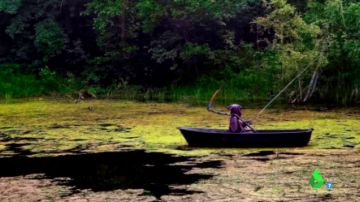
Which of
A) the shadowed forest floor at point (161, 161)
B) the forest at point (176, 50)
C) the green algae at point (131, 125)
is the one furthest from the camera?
the forest at point (176, 50)

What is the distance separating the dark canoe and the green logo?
88.7 inches

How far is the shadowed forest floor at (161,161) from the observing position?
29.1 feet

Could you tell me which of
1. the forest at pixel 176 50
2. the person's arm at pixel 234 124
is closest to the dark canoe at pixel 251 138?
the person's arm at pixel 234 124

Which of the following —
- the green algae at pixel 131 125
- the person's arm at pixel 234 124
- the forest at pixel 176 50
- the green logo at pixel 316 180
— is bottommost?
the green logo at pixel 316 180

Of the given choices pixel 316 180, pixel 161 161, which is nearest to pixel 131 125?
pixel 161 161

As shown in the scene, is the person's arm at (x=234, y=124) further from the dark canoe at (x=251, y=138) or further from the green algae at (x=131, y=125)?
the green algae at (x=131, y=125)

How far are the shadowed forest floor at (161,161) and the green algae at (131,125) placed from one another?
23 millimetres

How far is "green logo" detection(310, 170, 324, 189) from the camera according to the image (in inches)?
355

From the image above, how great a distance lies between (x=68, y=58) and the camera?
27.8m

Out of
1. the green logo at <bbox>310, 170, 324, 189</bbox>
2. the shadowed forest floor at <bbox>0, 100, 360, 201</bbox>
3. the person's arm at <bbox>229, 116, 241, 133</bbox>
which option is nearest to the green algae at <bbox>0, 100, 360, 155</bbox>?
the shadowed forest floor at <bbox>0, 100, 360, 201</bbox>

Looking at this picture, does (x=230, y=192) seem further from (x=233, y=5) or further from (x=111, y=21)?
(x=111, y=21)

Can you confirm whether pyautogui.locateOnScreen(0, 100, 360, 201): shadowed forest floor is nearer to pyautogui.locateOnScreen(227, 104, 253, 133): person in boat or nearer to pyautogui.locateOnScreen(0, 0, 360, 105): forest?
pyautogui.locateOnScreen(227, 104, 253, 133): person in boat

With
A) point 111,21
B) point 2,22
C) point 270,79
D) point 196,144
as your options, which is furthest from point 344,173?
point 2,22

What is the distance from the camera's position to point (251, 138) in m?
12.0
